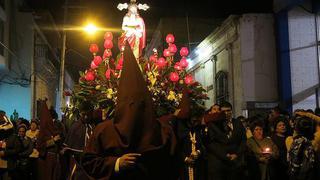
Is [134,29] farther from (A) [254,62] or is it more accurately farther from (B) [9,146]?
(A) [254,62]

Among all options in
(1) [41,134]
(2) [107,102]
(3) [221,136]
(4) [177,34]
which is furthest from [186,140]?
(4) [177,34]

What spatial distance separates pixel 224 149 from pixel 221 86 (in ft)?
49.8

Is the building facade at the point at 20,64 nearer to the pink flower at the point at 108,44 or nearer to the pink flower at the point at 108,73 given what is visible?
the pink flower at the point at 108,44

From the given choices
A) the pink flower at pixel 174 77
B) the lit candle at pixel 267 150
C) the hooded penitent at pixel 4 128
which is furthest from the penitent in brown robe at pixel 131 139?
Answer: the hooded penitent at pixel 4 128

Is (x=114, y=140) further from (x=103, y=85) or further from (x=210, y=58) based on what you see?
(x=210, y=58)

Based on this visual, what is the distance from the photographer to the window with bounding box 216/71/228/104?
2308 cm

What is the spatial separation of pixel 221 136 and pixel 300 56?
1098 centimetres

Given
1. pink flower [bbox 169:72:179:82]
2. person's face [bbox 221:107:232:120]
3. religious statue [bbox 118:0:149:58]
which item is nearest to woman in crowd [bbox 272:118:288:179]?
person's face [bbox 221:107:232:120]

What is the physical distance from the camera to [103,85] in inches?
413

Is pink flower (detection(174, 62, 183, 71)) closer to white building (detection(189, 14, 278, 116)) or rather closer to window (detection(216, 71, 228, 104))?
white building (detection(189, 14, 278, 116))

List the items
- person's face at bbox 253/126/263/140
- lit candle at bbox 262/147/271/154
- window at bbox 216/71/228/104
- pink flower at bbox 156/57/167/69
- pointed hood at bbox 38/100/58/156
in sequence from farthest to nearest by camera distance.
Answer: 1. window at bbox 216/71/228/104
2. pink flower at bbox 156/57/167/69
3. pointed hood at bbox 38/100/58/156
4. person's face at bbox 253/126/263/140
5. lit candle at bbox 262/147/271/154

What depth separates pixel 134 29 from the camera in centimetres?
1192

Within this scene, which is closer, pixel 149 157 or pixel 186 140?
pixel 149 157

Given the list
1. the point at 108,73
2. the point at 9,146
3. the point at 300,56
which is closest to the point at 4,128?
the point at 9,146
